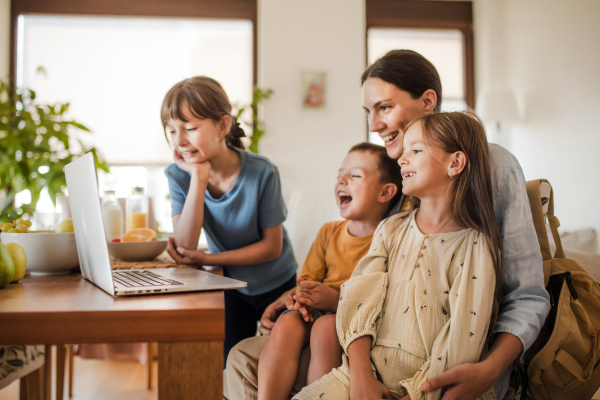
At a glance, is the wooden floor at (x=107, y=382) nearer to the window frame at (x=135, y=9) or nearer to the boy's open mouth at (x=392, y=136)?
the boy's open mouth at (x=392, y=136)

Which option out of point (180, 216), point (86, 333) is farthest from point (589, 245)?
point (86, 333)

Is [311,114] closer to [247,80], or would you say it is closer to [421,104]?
[247,80]

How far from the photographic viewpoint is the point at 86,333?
0.59 meters

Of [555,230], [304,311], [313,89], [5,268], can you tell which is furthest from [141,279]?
[313,89]

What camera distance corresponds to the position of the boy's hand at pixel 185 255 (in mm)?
1148

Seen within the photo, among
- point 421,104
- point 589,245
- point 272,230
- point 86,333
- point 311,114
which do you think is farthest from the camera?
point 311,114

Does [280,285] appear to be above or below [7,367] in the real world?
above

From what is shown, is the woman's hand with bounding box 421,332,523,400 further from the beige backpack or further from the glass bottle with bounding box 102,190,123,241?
the glass bottle with bounding box 102,190,123,241

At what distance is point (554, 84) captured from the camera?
299 centimetres

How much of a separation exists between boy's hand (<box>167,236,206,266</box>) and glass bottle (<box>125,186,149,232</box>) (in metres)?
0.54

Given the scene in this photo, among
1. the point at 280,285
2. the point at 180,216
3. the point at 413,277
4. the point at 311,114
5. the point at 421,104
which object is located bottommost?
the point at 280,285

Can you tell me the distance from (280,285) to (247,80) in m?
2.76

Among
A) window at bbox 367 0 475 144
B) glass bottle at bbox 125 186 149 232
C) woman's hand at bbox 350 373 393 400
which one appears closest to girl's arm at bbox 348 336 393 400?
woman's hand at bbox 350 373 393 400

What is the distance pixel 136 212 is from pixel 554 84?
286 centimetres
